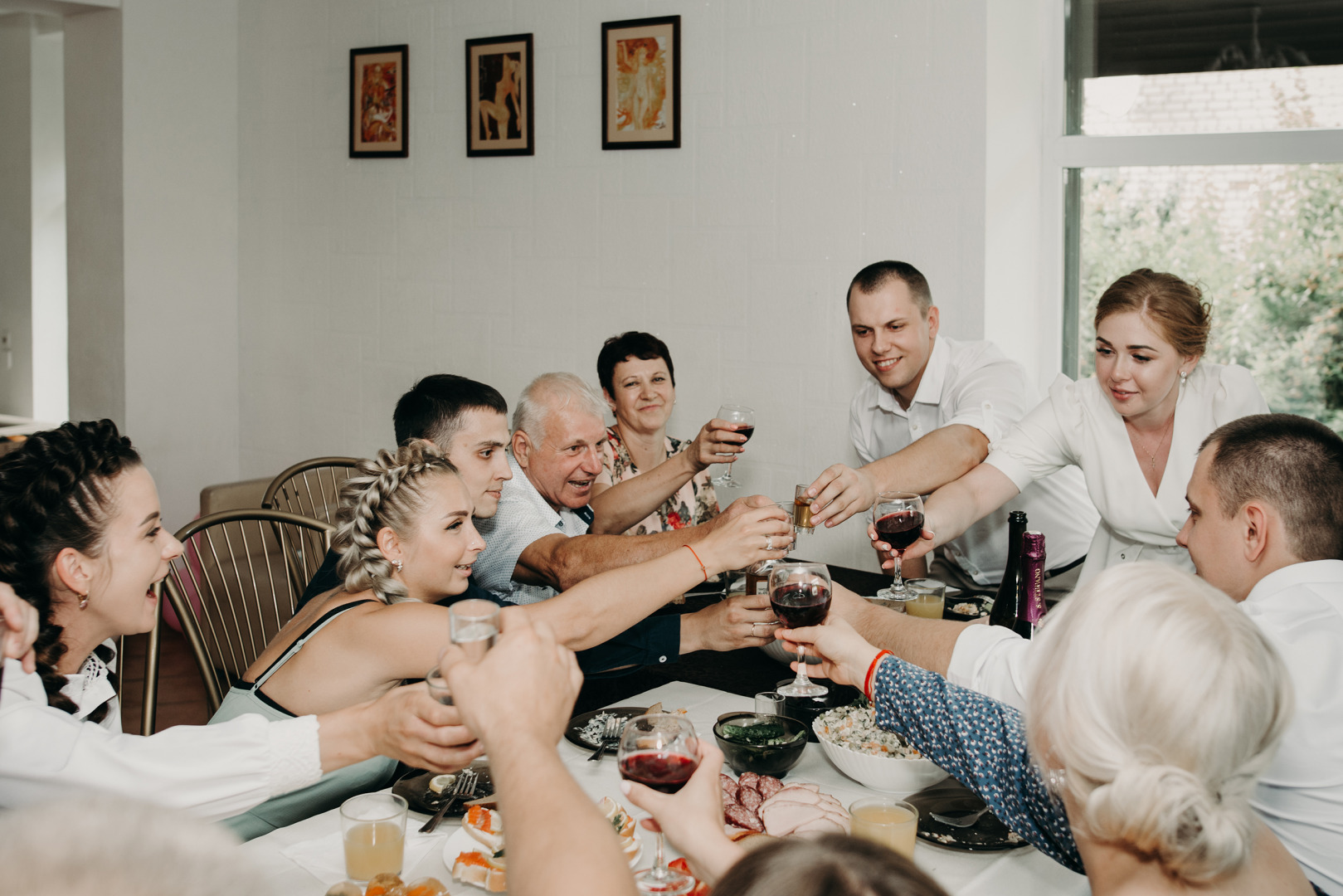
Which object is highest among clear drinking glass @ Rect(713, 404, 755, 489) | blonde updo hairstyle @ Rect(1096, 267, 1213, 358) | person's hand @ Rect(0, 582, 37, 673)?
blonde updo hairstyle @ Rect(1096, 267, 1213, 358)

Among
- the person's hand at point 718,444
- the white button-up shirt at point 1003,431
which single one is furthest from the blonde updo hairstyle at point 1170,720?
the white button-up shirt at point 1003,431

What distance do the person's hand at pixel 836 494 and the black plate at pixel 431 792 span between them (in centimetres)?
102

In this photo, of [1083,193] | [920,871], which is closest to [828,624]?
[920,871]

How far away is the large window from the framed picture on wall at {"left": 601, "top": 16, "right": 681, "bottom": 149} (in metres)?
1.29

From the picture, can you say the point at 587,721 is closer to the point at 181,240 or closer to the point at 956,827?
the point at 956,827

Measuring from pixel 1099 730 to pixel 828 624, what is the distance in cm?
67

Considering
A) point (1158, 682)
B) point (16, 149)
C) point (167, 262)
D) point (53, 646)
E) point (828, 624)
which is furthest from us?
point (16, 149)

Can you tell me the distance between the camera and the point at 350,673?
1788 mm

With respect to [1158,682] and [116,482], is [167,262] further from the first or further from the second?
[1158,682]

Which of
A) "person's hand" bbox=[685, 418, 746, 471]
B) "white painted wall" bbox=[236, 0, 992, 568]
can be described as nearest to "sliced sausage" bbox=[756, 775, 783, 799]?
"person's hand" bbox=[685, 418, 746, 471]

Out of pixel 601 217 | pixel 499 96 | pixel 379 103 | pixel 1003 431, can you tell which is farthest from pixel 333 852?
pixel 379 103

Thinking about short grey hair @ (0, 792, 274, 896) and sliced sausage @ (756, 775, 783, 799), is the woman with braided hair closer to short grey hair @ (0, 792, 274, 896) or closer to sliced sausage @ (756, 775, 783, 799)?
sliced sausage @ (756, 775, 783, 799)

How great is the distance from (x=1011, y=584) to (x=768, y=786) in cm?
92

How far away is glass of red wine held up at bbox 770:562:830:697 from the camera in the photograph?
166cm
